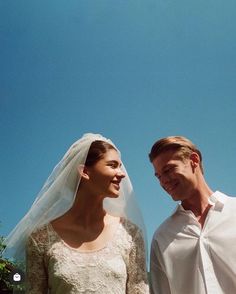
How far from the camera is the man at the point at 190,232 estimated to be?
3.93m

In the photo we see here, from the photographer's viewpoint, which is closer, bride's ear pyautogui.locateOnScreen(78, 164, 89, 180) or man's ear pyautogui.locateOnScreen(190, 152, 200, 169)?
bride's ear pyautogui.locateOnScreen(78, 164, 89, 180)

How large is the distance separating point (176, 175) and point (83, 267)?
1411 millimetres

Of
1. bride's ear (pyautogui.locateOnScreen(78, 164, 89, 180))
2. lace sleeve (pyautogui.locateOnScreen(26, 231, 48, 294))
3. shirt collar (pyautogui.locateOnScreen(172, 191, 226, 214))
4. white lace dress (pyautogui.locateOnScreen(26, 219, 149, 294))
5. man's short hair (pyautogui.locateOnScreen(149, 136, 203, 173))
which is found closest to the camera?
white lace dress (pyautogui.locateOnScreen(26, 219, 149, 294))

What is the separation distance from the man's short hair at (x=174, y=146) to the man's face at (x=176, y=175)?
43mm

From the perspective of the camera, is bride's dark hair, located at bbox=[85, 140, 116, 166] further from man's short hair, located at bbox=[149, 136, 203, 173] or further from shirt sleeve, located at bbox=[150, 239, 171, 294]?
shirt sleeve, located at bbox=[150, 239, 171, 294]

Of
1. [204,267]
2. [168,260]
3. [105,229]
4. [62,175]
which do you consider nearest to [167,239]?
[168,260]

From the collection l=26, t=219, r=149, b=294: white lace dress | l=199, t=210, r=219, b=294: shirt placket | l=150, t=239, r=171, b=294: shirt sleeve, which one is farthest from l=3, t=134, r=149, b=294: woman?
l=199, t=210, r=219, b=294: shirt placket

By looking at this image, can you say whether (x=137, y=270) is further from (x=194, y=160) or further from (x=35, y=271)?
(x=194, y=160)

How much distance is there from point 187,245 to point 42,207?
1.39 metres

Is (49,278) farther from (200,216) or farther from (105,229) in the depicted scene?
(200,216)

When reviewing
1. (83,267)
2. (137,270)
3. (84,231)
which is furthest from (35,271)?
(137,270)

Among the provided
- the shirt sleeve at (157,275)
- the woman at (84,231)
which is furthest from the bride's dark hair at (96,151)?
the shirt sleeve at (157,275)

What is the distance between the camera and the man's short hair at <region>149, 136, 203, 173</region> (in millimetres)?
4484

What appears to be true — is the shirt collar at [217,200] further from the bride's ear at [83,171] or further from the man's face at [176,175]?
the bride's ear at [83,171]
